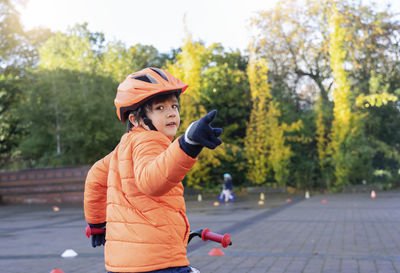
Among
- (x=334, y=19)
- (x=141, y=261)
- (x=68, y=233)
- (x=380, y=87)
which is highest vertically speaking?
(x=334, y=19)

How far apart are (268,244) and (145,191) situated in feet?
20.3

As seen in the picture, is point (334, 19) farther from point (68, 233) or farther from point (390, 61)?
point (68, 233)

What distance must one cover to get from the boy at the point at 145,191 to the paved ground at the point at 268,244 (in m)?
3.87

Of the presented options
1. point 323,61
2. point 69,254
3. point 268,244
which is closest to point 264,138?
point 323,61

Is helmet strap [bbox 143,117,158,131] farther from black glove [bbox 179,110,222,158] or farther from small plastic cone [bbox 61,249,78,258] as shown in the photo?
small plastic cone [bbox 61,249,78,258]

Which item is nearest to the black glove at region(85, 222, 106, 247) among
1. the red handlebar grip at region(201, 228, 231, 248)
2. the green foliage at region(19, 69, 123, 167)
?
the red handlebar grip at region(201, 228, 231, 248)

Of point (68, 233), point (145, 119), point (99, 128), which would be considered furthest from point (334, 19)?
point (145, 119)

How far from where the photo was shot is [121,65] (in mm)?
31734

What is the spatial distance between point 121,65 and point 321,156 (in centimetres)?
1484

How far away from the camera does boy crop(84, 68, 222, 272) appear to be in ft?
7.14

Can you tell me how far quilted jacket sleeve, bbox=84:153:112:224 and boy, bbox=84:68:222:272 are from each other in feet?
0.65

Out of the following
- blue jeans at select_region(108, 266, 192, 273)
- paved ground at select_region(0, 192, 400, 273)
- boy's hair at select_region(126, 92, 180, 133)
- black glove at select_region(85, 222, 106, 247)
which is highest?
boy's hair at select_region(126, 92, 180, 133)

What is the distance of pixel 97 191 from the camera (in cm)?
271

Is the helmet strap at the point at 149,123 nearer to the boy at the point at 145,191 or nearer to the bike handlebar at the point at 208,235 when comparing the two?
the boy at the point at 145,191
